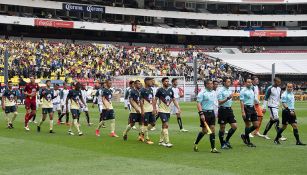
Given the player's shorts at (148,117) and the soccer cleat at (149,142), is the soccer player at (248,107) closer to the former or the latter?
the soccer cleat at (149,142)

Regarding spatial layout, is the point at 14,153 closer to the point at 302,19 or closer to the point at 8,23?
the point at 8,23

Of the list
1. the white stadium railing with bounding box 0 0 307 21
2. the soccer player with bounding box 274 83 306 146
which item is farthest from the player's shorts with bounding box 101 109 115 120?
the white stadium railing with bounding box 0 0 307 21

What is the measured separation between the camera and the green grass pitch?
12.8 meters

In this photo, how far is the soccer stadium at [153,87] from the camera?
601 inches

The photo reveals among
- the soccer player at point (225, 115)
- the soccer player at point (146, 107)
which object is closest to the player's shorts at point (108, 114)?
the soccer player at point (146, 107)

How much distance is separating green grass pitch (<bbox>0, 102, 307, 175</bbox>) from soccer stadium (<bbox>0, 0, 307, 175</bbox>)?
0.04 metres

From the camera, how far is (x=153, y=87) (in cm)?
3562

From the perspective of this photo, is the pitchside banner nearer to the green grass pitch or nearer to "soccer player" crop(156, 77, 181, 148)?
the green grass pitch

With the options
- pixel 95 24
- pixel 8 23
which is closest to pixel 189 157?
pixel 8 23

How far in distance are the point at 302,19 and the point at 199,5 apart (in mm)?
15738

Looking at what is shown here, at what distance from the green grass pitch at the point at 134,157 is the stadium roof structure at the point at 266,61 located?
173 ft

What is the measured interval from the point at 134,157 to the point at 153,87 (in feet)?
67.8

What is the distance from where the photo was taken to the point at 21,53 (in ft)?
181

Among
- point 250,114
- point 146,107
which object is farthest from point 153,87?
point 250,114
